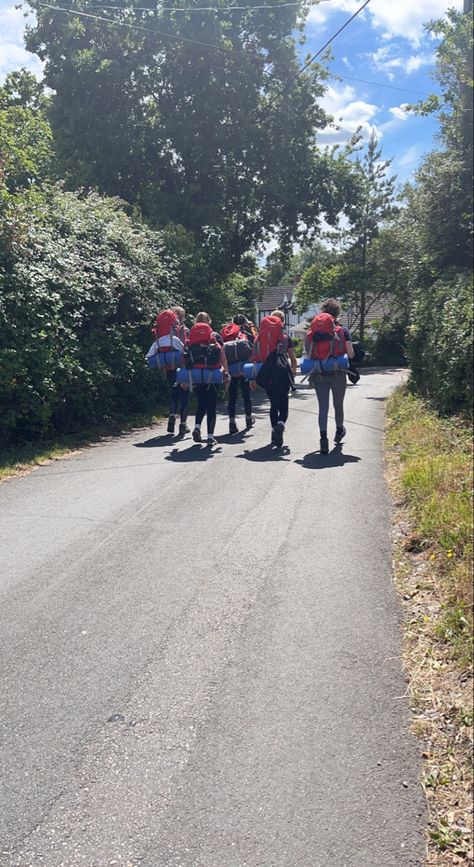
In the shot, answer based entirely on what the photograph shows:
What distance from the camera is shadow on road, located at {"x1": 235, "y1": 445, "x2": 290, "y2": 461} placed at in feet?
32.3

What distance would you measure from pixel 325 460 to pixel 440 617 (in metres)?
5.23

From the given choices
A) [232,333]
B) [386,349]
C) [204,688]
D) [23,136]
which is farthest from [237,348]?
Result: [386,349]

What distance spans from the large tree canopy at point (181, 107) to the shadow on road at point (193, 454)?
14.7 meters

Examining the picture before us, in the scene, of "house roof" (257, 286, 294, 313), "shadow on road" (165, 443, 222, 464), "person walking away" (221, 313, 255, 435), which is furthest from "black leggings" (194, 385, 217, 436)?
"house roof" (257, 286, 294, 313)

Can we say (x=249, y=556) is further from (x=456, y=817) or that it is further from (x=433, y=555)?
(x=456, y=817)

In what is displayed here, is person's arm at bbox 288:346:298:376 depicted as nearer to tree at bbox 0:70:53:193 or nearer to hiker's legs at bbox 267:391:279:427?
hiker's legs at bbox 267:391:279:427

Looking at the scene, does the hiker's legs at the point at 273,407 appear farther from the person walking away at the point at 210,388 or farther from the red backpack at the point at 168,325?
the red backpack at the point at 168,325

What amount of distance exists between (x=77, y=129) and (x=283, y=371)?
18.3 m

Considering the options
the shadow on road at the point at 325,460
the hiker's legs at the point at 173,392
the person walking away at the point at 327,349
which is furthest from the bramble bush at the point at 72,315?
the shadow on road at the point at 325,460

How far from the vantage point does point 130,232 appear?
14.7 metres

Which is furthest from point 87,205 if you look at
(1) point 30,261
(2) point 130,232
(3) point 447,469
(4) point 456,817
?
(4) point 456,817

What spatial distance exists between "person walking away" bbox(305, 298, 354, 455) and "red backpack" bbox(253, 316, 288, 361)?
47 cm

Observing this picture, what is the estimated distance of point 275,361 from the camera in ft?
34.0

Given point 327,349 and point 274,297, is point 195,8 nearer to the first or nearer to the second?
point 327,349
